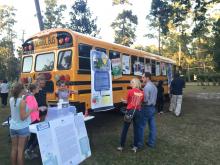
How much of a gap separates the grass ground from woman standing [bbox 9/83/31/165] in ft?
4.52

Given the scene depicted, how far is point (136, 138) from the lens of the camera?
7887 millimetres

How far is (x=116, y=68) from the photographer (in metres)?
11.7

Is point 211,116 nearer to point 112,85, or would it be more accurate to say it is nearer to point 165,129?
point 165,129

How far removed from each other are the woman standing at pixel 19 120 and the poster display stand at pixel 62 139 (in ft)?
0.73

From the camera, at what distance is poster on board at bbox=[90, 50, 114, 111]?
10039 mm

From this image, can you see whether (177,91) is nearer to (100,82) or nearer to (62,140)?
(100,82)

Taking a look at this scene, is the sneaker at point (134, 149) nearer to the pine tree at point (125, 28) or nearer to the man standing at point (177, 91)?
the man standing at point (177, 91)

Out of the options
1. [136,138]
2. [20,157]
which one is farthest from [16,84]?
[136,138]

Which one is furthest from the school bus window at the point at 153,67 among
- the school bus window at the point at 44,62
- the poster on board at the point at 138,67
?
the school bus window at the point at 44,62

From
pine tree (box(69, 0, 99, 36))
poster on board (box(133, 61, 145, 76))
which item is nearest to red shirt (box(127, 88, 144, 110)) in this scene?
poster on board (box(133, 61, 145, 76))

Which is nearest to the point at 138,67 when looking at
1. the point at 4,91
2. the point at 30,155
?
the point at 30,155

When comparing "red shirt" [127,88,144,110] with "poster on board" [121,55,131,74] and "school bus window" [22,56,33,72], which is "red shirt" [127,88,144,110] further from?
"school bus window" [22,56,33,72]

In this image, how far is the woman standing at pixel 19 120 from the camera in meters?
5.48

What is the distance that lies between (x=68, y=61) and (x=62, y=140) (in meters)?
4.31
